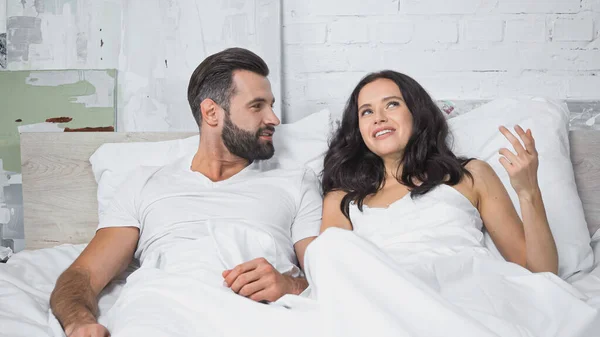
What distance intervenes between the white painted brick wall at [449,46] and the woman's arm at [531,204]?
674mm

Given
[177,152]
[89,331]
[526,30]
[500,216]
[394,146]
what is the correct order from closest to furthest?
[89,331] → [500,216] → [394,146] → [177,152] → [526,30]

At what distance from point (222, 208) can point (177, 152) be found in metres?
0.37

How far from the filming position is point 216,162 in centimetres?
157

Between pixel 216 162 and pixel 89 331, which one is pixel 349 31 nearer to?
pixel 216 162

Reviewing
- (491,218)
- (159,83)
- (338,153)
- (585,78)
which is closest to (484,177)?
(491,218)

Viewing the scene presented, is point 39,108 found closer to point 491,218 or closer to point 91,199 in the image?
point 91,199

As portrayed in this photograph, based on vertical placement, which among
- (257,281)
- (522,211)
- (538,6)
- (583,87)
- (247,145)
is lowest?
(257,281)

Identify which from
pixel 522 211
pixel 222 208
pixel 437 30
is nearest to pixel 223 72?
pixel 222 208

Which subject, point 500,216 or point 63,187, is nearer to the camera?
point 500,216

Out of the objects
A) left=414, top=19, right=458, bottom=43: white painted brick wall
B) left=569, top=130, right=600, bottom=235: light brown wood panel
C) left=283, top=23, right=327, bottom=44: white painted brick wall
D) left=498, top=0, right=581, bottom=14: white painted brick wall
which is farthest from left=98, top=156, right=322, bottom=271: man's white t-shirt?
left=498, top=0, right=581, bottom=14: white painted brick wall

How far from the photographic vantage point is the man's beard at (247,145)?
1542 mm

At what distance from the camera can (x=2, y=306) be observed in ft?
3.94

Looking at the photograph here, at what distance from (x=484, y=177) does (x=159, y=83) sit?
1.09m

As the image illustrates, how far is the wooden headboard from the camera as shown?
1.78 meters
